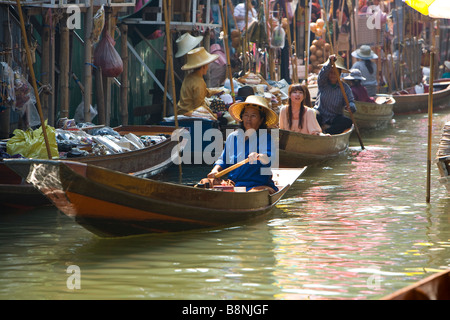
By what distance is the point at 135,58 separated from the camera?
49.7 feet

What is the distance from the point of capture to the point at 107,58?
11.6 metres

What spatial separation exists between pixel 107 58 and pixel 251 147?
4.45m

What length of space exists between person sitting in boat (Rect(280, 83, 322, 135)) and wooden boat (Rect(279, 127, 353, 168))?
21cm

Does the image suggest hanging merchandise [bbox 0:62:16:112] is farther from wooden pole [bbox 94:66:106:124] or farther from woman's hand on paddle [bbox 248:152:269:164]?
woman's hand on paddle [bbox 248:152:269:164]

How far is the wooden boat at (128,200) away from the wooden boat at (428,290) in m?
3.06

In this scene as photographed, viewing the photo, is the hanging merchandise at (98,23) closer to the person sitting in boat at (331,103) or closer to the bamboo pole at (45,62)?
the bamboo pole at (45,62)

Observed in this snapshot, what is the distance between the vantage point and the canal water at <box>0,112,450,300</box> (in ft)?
18.8

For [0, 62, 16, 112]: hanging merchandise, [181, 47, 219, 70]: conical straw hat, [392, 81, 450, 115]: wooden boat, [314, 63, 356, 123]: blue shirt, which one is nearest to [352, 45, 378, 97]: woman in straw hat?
[392, 81, 450, 115]: wooden boat

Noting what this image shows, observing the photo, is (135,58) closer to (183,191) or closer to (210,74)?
(210,74)


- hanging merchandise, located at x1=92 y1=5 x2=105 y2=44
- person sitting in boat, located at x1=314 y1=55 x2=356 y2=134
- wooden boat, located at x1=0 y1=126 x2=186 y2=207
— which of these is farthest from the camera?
person sitting in boat, located at x1=314 y1=55 x2=356 y2=134

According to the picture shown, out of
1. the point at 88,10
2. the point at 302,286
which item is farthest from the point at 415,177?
the point at 302,286

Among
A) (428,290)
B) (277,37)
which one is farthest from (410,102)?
(428,290)

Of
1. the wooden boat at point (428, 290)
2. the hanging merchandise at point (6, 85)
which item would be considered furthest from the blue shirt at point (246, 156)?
the wooden boat at point (428, 290)

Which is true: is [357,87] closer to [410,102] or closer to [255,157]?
[410,102]
